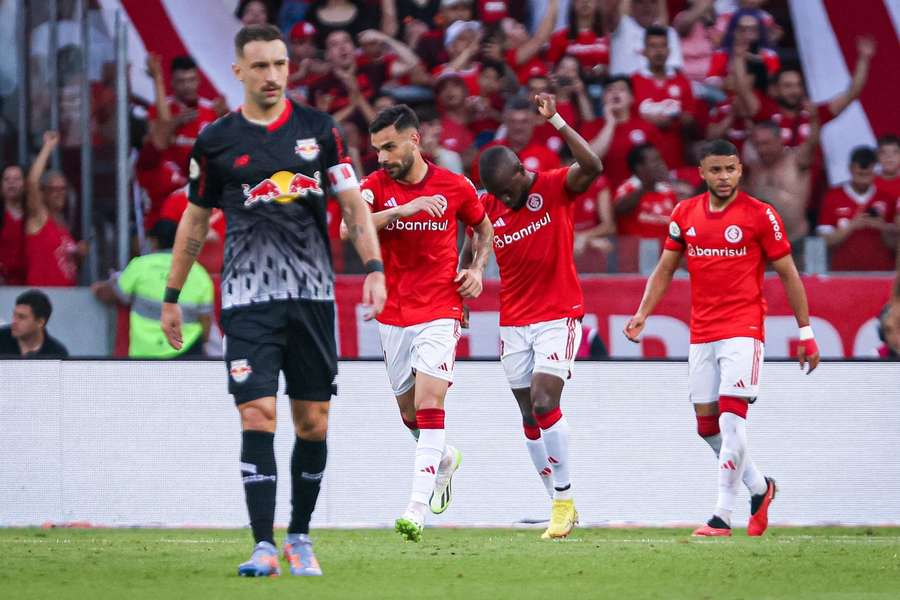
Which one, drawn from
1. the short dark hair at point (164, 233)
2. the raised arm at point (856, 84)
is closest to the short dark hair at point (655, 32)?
the raised arm at point (856, 84)

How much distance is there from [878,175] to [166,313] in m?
9.15

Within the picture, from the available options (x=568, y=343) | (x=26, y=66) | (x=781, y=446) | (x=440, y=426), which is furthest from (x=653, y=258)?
(x=26, y=66)

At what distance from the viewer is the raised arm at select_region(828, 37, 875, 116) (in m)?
15.1

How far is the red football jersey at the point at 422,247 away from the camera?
340 inches

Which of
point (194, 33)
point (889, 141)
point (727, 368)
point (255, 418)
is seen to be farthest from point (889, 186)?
point (255, 418)

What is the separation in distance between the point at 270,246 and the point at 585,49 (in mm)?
9213

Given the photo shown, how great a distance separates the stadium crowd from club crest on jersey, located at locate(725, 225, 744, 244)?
9.58ft

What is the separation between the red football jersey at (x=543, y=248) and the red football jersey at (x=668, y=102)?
510cm

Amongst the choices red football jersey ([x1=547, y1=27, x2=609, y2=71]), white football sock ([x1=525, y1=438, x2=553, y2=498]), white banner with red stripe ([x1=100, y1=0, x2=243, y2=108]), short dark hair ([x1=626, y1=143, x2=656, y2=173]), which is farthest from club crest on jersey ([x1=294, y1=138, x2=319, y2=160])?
white banner with red stripe ([x1=100, y1=0, x2=243, y2=108])

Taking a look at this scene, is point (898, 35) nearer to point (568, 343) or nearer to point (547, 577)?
point (568, 343)

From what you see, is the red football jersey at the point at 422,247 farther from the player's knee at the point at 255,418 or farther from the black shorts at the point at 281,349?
the player's knee at the point at 255,418

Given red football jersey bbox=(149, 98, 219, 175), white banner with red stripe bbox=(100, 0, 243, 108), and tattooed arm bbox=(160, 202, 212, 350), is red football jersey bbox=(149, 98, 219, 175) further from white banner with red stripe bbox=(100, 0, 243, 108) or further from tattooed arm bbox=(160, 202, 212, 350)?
tattooed arm bbox=(160, 202, 212, 350)

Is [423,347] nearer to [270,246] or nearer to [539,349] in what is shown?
[539,349]

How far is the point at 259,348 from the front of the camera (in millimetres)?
6180
